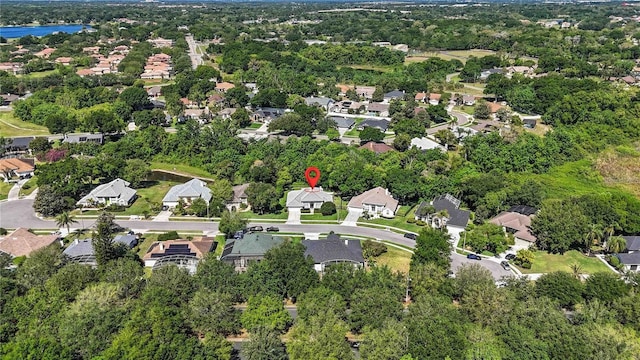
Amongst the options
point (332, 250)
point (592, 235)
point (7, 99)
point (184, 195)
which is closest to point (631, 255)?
point (592, 235)

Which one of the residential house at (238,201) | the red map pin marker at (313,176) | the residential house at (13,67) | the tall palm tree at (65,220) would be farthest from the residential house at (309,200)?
the residential house at (13,67)

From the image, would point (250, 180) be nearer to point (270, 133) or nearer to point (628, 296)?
point (270, 133)

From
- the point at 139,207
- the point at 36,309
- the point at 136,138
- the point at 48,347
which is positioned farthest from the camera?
the point at 136,138

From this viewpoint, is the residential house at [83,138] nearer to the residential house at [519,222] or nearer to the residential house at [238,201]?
the residential house at [238,201]

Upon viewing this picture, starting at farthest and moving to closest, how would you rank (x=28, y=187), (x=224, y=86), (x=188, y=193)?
(x=224, y=86), (x=28, y=187), (x=188, y=193)

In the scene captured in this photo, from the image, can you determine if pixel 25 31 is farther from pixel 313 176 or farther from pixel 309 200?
pixel 309 200

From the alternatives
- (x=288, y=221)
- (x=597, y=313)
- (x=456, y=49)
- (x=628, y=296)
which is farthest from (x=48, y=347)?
(x=456, y=49)

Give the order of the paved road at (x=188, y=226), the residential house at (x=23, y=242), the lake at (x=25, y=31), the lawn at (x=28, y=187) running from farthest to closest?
1. the lake at (x=25, y=31)
2. the lawn at (x=28, y=187)
3. the paved road at (x=188, y=226)
4. the residential house at (x=23, y=242)
